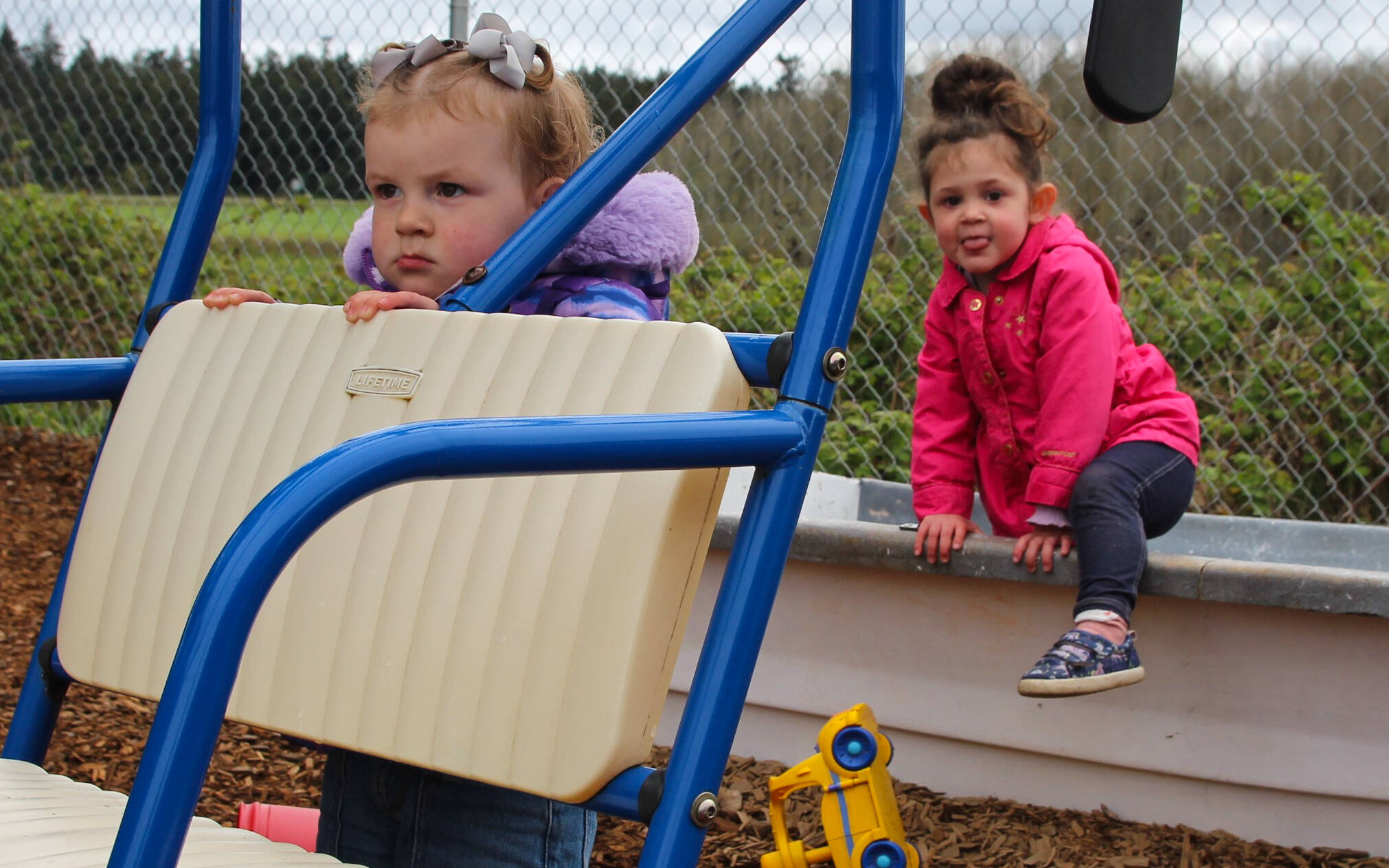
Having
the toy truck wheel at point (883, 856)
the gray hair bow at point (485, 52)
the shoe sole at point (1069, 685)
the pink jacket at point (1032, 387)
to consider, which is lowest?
the toy truck wheel at point (883, 856)

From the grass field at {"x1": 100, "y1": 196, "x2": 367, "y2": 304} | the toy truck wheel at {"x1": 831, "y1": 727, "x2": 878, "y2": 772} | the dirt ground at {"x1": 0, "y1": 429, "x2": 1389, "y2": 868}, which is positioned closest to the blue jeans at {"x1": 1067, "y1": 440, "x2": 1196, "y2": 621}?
the dirt ground at {"x1": 0, "y1": 429, "x2": 1389, "y2": 868}

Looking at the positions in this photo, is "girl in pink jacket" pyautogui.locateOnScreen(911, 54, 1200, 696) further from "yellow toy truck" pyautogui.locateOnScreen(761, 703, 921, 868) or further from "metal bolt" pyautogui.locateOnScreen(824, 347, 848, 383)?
"metal bolt" pyautogui.locateOnScreen(824, 347, 848, 383)

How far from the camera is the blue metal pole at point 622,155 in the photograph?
1.08m

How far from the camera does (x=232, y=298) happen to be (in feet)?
3.81

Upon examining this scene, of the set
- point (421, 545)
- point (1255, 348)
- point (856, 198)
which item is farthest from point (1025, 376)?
point (1255, 348)

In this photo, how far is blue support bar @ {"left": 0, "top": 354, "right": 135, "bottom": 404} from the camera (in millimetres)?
1120

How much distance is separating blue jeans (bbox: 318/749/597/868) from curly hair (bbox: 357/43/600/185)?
56cm

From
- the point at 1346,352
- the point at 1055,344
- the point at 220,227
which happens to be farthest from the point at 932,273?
the point at 220,227

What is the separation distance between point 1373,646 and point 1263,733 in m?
0.20

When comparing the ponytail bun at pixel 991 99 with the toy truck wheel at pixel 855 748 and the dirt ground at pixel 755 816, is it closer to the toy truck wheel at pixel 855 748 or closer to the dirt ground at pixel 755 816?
the dirt ground at pixel 755 816

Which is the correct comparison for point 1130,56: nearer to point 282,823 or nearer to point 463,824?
point 463,824

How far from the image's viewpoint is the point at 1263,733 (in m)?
1.83

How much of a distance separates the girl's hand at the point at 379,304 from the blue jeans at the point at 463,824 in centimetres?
36

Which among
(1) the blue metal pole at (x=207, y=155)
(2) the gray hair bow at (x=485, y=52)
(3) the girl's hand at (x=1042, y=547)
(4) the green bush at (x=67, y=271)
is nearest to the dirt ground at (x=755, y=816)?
(3) the girl's hand at (x=1042, y=547)
